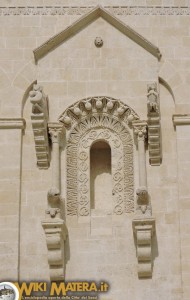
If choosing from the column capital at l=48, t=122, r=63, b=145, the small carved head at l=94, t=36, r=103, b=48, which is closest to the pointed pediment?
the small carved head at l=94, t=36, r=103, b=48

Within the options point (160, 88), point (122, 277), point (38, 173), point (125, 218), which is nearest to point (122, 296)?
point (122, 277)

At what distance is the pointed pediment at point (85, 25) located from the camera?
14.4 metres

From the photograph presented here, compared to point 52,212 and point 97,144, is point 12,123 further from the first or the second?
point 52,212

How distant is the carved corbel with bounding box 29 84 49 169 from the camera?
13711 millimetres

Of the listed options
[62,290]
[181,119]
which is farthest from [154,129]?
[62,290]

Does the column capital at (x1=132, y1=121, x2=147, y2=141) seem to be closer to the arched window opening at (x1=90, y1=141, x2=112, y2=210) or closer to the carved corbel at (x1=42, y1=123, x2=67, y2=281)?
the arched window opening at (x1=90, y1=141, x2=112, y2=210)

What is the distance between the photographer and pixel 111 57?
14445 mm

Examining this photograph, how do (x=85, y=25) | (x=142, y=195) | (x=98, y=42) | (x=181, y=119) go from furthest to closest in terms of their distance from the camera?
(x=85, y=25) < (x=98, y=42) < (x=181, y=119) < (x=142, y=195)

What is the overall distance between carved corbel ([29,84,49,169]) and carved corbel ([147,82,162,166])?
147 cm

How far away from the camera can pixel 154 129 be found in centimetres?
1387

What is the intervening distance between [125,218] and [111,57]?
2439 millimetres

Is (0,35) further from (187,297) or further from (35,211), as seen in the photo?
(187,297)

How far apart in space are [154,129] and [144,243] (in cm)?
166

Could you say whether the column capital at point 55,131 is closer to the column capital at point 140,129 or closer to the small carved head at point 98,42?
the column capital at point 140,129
